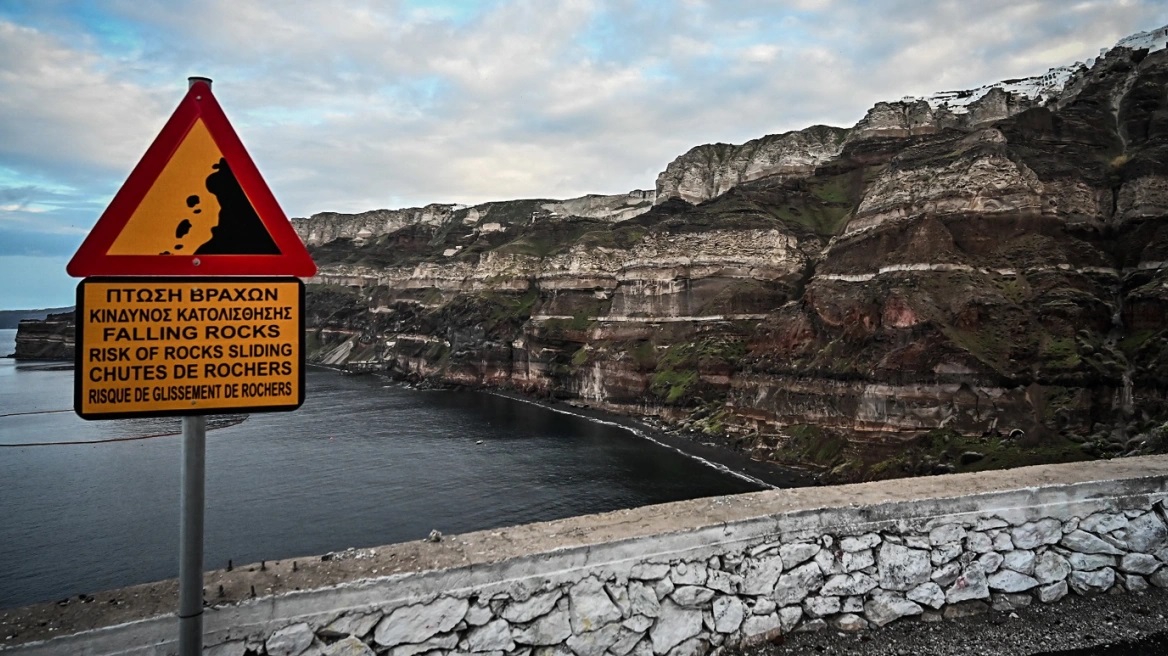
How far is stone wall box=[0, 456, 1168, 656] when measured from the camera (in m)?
4.15

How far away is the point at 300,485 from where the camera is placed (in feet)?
132

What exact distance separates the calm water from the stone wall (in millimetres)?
27609

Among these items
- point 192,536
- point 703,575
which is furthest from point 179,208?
point 703,575

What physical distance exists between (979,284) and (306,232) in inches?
6583

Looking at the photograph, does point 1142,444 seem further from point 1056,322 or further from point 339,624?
point 339,624

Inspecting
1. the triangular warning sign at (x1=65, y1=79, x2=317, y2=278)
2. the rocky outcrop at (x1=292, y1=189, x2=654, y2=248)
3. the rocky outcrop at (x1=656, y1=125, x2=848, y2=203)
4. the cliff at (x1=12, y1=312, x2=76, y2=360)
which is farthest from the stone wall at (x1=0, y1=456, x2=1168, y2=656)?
the cliff at (x1=12, y1=312, x2=76, y2=360)

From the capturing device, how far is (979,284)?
3891 centimetres

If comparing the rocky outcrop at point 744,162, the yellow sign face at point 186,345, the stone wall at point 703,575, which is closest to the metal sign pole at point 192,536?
the yellow sign face at point 186,345

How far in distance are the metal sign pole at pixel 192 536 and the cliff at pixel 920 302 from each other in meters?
35.8

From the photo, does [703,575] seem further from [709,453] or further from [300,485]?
[709,453]

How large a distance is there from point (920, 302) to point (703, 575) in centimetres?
3869

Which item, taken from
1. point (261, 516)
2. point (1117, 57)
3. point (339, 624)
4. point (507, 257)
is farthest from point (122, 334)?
point (507, 257)

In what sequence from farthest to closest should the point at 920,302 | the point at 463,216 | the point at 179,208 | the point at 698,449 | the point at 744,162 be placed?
the point at 463,216
the point at 744,162
the point at 698,449
the point at 920,302
the point at 179,208

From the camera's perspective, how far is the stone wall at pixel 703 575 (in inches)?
163
